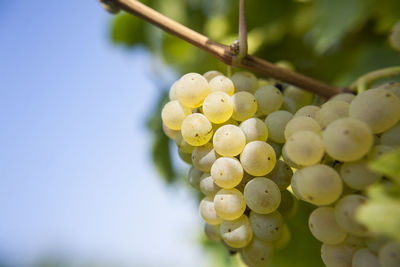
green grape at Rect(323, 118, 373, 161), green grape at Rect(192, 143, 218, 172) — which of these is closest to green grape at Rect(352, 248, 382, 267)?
green grape at Rect(323, 118, 373, 161)

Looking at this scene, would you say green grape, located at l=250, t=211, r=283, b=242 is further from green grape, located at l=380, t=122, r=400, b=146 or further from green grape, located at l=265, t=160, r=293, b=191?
green grape, located at l=380, t=122, r=400, b=146

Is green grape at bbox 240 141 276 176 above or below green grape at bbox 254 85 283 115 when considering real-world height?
below

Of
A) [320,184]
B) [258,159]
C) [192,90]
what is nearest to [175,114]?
[192,90]

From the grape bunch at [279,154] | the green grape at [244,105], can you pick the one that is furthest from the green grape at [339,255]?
the green grape at [244,105]

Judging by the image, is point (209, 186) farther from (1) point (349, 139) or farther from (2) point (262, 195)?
(1) point (349, 139)

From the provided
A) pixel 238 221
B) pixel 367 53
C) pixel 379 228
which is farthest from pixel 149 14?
pixel 367 53

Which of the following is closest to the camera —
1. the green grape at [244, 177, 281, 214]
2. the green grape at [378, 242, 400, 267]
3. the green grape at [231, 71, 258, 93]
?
the green grape at [378, 242, 400, 267]

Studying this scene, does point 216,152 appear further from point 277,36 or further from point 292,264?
point 277,36
